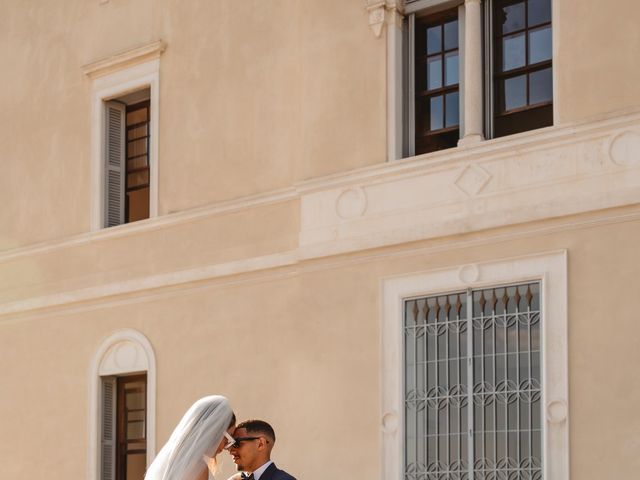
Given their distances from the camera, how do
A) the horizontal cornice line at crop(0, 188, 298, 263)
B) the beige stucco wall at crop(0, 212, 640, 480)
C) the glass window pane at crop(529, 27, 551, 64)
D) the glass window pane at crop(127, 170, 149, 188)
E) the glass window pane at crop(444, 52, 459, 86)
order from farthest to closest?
the glass window pane at crop(127, 170, 149, 188) < the horizontal cornice line at crop(0, 188, 298, 263) < the glass window pane at crop(444, 52, 459, 86) < the glass window pane at crop(529, 27, 551, 64) < the beige stucco wall at crop(0, 212, 640, 480)

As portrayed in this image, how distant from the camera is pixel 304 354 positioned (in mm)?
14906

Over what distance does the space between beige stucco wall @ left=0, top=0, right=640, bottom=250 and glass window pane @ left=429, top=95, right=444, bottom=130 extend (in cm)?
51

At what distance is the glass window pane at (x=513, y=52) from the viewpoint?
46.0ft

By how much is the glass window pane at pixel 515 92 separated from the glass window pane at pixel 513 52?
0.13 m

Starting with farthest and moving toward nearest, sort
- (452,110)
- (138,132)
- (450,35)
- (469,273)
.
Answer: (138,132) → (450,35) → (452,110) → (469,273)

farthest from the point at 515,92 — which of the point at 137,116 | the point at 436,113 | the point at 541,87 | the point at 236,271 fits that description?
the point at 137,116

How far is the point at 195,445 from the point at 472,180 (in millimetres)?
7534

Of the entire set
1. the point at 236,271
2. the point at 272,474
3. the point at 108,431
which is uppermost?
the point at 236,271

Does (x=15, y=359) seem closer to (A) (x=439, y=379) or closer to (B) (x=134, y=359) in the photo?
(B) (x=134, y=359)

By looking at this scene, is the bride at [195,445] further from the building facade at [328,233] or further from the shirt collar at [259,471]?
the building facade at [328,233]

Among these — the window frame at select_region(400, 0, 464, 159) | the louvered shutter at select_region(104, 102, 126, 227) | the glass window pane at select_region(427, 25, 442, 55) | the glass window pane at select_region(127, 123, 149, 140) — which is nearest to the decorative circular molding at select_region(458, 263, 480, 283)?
the window frame at select_region(400, 0, 464, 159)

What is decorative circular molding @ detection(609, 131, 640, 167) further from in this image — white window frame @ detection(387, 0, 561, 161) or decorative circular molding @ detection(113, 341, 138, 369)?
decorative circular molding @ detection(113, 341, 138, 369)

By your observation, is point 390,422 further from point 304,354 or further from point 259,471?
point 259,471

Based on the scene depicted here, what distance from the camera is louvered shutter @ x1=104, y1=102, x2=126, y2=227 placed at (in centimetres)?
1784
